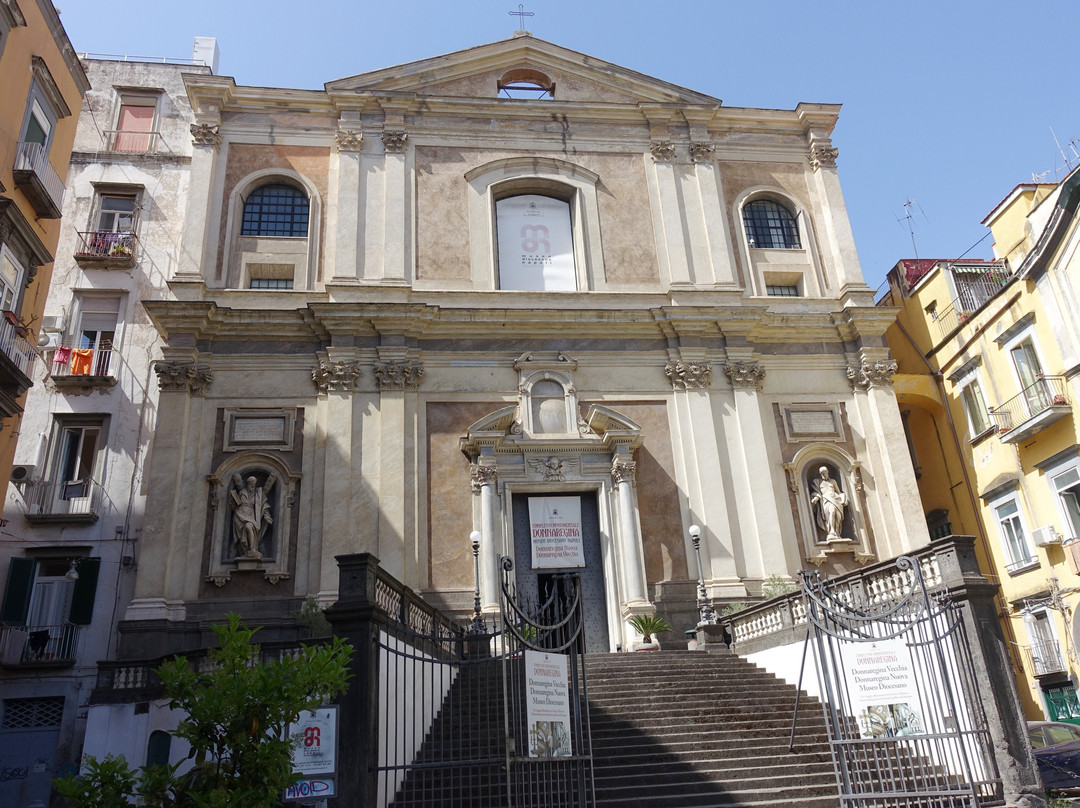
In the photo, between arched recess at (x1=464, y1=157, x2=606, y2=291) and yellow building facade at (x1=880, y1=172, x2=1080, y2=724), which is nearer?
yellow building facade at (x1=880, y1=172, x2=1080, y2=724)

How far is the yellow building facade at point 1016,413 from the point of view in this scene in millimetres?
19656

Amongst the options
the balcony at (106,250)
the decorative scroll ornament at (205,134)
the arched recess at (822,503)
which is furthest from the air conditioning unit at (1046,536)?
the balcony at (106,250)

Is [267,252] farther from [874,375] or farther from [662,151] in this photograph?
[874,375]

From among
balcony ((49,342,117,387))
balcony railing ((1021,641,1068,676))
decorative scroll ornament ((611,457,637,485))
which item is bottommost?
balcony railing ((1021,641,1068,676))

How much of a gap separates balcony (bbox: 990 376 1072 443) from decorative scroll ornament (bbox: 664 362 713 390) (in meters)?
7.33

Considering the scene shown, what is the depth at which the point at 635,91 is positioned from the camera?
24500 mm

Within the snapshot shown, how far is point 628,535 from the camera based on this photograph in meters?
19.0

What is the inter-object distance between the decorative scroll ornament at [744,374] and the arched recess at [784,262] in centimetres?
259

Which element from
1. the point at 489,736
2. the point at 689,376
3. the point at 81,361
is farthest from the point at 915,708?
the point at 81,361

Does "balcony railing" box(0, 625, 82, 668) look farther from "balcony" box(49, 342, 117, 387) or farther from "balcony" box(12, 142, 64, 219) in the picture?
"balcony" box(12, 142, 64, 219)

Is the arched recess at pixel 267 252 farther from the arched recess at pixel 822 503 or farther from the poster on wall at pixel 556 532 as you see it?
the arched recess at pixel 822 503

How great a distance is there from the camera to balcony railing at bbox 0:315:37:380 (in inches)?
603

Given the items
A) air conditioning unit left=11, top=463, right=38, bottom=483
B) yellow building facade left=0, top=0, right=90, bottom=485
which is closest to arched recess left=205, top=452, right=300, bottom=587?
yellow building facade left=0, top=0, right=90, bottom=485

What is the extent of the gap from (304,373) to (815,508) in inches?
485
